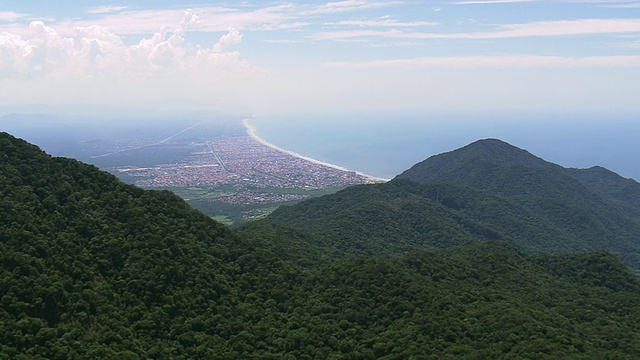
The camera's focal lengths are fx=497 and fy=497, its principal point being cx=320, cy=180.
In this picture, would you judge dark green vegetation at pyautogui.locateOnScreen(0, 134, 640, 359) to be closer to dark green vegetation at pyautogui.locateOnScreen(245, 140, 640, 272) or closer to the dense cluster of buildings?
dark green vegetation at pyautogui.locateOnScreen(245, 140, 640, 272)

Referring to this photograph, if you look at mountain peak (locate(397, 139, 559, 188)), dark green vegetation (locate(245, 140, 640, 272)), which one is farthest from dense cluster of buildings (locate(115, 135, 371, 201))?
dark green vegetation (locate(245, 140, 640, 272))

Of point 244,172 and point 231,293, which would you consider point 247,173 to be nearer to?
point 244,172

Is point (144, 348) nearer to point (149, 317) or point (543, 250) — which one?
point (149, 317)

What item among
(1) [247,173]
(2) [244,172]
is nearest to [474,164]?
(1) [247,173]

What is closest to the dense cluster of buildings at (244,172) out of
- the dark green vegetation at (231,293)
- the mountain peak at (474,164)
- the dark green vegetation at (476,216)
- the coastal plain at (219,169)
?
the coastal plain at (219,169)

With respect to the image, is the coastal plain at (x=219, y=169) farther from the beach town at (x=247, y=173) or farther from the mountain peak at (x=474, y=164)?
the mountain peak at (x=474, y=164)
